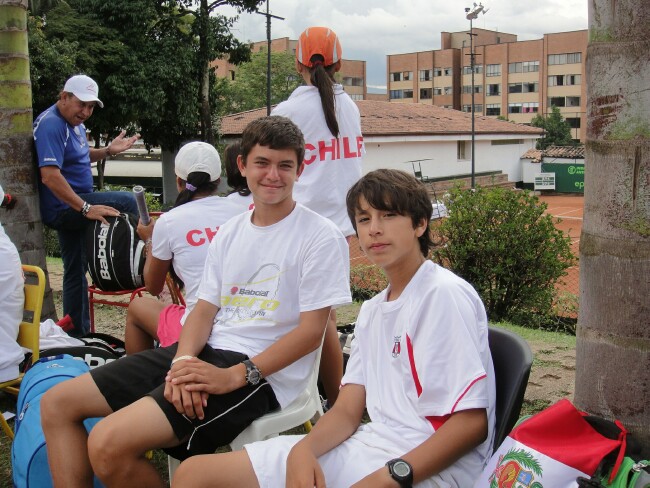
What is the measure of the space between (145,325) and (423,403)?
1893 millimetres

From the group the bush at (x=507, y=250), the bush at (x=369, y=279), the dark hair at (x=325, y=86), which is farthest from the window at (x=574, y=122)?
the dark hair at (x=325, y=86)

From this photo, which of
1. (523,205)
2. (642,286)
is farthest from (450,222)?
(642,286)

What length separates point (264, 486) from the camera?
2061 mm

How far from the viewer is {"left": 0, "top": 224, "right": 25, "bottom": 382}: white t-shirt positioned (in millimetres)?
3324

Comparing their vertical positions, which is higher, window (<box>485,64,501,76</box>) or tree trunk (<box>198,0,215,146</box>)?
window (<box>485,64,501,76</box>)

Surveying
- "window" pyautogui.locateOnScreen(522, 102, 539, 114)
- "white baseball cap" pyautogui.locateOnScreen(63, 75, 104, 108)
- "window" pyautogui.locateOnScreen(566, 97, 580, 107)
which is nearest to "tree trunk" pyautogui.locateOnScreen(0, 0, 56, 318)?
"white baseball cap" pyautogui.locateOnScreen(63, 75, 104, 108)

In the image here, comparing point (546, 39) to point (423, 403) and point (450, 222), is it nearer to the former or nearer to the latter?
point (450, 222)

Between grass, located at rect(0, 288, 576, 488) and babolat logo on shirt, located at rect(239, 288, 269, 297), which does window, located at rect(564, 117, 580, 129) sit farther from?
babolat logo on shirt, located at rect(239, 288, 269, 297)

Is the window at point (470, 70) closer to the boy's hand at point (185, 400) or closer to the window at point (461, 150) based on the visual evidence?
the window at point (461, 150)

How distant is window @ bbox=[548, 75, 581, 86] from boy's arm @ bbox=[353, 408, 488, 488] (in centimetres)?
7799

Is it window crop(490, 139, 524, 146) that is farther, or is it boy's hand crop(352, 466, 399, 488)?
window crop(490, 139, 524, 146)

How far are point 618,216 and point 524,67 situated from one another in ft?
271

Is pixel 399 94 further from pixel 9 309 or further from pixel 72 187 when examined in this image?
pixel 9 309

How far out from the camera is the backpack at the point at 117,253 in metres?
4.52
